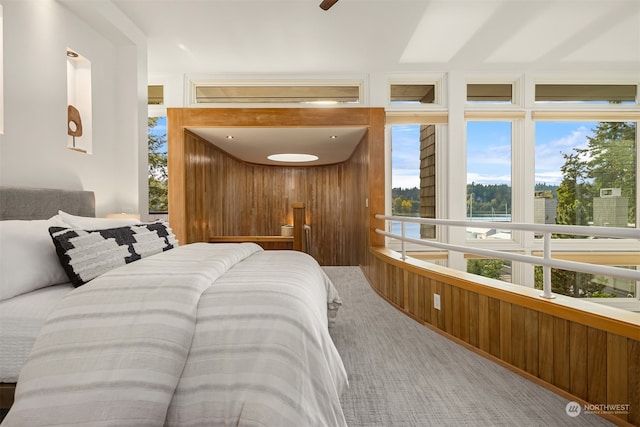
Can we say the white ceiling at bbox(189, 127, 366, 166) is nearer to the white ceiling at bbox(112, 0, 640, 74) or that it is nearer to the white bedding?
the white ceiling at bbox(112, 0, 640, 74)

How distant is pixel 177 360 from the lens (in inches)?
44.8

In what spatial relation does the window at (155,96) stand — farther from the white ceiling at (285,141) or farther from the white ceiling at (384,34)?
the white ceiling at (285,141)

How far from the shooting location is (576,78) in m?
4.86

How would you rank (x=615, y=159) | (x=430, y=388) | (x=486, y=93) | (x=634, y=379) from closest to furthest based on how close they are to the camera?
(x=634, y=379), (x=430, y=388), (x=486, y=93), (x=615, y=159)

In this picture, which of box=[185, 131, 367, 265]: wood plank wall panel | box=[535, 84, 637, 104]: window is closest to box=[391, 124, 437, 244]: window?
box=[185, 131, 367, 265]: wood plank wall panel

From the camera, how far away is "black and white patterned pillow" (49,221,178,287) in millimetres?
1546

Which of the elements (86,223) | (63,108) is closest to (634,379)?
(86,223)

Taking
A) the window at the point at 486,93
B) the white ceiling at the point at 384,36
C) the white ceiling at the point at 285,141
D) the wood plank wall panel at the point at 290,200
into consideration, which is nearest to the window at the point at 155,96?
the white ceiling at the point at 384,36

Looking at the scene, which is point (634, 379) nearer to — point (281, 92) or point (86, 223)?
point (86, 223)

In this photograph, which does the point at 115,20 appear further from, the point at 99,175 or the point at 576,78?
the point at 576,78

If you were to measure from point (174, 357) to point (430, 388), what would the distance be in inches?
53.4

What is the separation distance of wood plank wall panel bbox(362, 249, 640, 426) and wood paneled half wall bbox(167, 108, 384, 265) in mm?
2246

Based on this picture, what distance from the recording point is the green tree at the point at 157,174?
5.36 metres

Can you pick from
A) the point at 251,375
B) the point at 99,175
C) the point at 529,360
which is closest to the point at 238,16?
the point at 99,175
